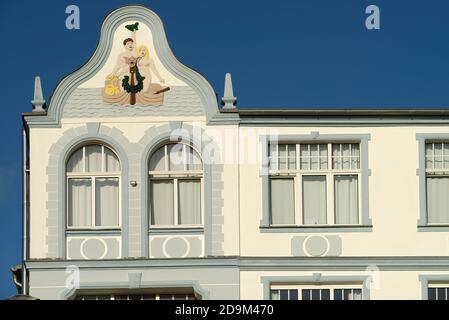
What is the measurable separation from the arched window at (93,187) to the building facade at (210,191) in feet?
0.12

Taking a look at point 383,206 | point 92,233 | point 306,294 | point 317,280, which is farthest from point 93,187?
point 383,206

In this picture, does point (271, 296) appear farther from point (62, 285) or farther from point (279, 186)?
point (62, 285)

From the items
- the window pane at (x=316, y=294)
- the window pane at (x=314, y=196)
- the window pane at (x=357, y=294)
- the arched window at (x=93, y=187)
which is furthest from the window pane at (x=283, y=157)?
the arched window at (x=93, y=187)

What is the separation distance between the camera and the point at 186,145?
32938 millimetres

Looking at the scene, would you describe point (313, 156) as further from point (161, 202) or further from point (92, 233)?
point (92, 233)

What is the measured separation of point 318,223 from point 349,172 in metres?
1.55

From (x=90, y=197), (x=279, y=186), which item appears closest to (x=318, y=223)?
(x=279, y=186)

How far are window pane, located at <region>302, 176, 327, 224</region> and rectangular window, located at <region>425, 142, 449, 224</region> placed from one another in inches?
109

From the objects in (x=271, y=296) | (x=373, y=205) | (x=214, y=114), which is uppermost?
(x=214, y=114)

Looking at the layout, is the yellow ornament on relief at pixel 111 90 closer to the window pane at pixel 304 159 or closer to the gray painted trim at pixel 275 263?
the gray painted trim at pixel 275 263

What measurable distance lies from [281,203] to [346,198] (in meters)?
1.70

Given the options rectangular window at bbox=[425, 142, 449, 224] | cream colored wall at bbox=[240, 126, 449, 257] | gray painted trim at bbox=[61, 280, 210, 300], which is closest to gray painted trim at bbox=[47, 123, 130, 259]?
gray painted trim at bbox=[61, 280, 210, 300]

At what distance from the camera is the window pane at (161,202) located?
32906 mm

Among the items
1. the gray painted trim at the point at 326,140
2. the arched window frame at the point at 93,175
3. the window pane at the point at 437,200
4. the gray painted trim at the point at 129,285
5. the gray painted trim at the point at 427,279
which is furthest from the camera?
the window pane at the point at 437,200
